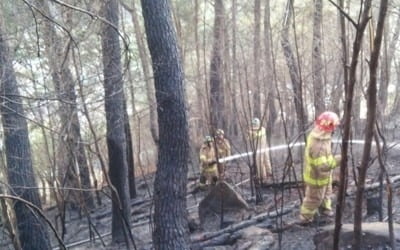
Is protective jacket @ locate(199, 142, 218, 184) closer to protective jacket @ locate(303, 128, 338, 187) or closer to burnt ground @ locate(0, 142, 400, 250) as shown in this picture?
burnt ground @ locate(0, 142, 400, 250)

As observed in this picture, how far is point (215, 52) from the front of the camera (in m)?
19.4

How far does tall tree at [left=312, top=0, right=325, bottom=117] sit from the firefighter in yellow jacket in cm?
275

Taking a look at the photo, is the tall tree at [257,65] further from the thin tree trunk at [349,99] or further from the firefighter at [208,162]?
the thin tree trunk at [349,99]

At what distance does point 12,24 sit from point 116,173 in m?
4.15

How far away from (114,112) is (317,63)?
5410mm

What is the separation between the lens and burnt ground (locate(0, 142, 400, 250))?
7367 millimetres

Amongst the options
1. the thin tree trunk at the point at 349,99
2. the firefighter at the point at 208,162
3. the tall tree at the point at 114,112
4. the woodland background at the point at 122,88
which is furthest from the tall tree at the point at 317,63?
the thin tree trunk at the point at 349,99

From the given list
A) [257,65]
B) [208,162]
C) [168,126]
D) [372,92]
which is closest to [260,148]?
[208,162]

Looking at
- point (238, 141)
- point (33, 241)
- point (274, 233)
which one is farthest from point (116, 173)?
point (238, 141)

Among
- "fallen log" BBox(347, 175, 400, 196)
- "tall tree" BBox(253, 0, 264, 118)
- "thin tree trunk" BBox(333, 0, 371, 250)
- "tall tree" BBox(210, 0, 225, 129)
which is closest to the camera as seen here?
"thin tree trunk" BBox(333, 0, 371, 250)

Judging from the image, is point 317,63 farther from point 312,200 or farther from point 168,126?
point 168,126

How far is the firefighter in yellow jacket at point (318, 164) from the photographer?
7316 mm

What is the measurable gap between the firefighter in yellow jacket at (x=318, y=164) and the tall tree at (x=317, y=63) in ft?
9.03

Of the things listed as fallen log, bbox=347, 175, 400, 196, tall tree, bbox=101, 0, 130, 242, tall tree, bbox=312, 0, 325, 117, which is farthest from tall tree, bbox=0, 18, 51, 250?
tall tree, bbox=312, 0, 325, 117
